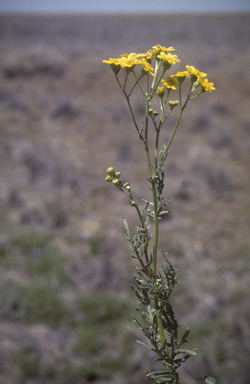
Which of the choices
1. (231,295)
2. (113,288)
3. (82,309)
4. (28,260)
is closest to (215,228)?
(231,295)

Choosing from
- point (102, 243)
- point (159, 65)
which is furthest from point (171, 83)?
point (102, 243)

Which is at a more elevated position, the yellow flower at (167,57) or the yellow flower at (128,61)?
the yellow flower at (167,57)

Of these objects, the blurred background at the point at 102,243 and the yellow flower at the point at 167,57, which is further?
the blurred background at the point at 102,243

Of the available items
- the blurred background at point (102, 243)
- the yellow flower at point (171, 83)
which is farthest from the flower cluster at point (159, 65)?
the blurred background at point (102, 243)

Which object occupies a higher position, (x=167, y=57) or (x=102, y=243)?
(x=102, y=243)

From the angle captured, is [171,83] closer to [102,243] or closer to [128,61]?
[128,61]

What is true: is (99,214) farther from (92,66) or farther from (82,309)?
(92,66)

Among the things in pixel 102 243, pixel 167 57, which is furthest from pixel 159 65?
pixel 102 243

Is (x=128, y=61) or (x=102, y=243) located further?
(x=102, y=243)

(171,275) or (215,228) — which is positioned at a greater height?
(215,228)

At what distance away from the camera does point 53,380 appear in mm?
2541

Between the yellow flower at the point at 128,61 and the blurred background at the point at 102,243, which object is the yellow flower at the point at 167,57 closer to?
the yellow flower at the point at 128,61

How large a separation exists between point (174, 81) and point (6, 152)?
20.8 ft

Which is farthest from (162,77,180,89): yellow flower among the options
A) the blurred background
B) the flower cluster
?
the blurred background
